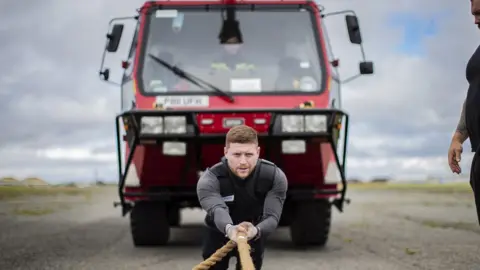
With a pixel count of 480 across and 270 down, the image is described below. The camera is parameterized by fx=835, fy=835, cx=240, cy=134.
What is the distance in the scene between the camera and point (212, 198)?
4512mm

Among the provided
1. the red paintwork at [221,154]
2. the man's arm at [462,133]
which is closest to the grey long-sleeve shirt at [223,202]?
the man's arm at [462,133]

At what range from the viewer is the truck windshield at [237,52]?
32.1 ft

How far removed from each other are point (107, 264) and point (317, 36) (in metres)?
3.80

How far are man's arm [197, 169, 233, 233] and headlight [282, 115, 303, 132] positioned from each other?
4.47m

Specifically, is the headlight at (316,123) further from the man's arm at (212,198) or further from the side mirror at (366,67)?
the man's arm at (212,198)

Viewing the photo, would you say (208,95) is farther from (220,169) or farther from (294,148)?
(220,169)

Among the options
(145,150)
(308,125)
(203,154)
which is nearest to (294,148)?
(308,125)

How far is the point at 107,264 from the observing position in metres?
8.33

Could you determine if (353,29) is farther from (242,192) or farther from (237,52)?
(242,192)

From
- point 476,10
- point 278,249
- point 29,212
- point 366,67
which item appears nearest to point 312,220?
point 278,249

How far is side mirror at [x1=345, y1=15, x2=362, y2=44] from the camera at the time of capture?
10023 mm

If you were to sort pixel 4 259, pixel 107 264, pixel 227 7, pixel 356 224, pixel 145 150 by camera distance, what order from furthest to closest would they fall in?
pixel 356 224 < pixel 227 7 < pixel 145 150 < pixel 4 259 < pixel 107 264

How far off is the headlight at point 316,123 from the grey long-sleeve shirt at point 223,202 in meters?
4.34

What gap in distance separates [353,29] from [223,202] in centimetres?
596
